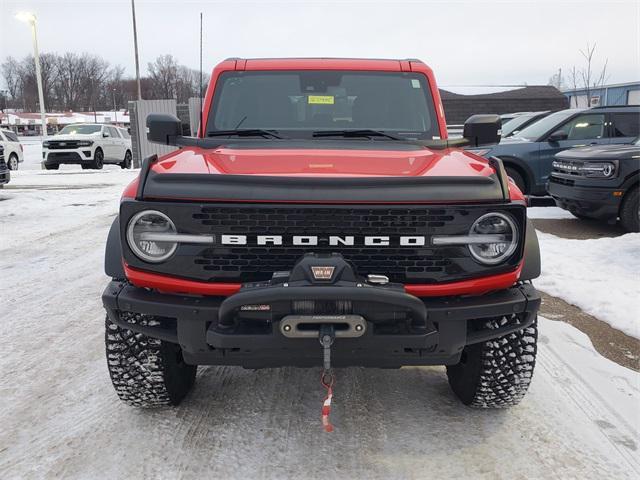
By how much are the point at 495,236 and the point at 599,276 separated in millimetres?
3647

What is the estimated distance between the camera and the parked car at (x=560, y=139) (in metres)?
9.49

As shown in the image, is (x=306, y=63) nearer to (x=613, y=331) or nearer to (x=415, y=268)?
(x=415, y=268)

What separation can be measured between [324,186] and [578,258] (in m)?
4.73

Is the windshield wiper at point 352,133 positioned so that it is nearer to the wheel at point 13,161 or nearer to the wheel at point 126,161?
the wheel at point 13,161

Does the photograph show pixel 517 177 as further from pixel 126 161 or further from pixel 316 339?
pixel 126 161

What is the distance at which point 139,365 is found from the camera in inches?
104

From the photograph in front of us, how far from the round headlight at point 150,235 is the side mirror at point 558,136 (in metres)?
8.85

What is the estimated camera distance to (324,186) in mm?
2305

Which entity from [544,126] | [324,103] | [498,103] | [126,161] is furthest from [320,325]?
[498,103]

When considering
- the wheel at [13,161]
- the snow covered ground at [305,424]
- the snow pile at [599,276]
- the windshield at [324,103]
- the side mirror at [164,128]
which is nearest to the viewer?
the snow covered ground at [305,424]

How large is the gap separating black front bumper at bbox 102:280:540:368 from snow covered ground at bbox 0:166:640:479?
1.54ft

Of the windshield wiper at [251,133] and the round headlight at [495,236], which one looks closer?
the round headlight at [495,236]

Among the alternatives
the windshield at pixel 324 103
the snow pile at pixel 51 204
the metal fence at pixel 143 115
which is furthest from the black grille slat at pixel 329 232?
the metal fence at pixel 143 115

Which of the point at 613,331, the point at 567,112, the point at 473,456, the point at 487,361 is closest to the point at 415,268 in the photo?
the point at 487,361
